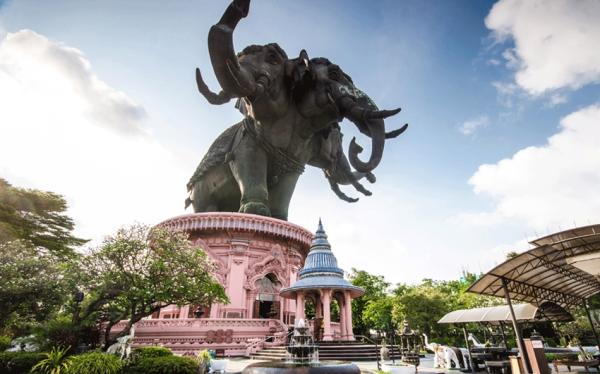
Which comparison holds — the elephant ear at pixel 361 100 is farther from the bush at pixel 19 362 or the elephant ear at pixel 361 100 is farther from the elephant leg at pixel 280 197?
the bush at pixel 19 362

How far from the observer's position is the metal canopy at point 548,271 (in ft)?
31.8

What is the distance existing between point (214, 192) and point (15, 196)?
1360 centimetres

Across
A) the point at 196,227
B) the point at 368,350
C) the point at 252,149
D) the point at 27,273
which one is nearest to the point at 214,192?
the point at 196,227

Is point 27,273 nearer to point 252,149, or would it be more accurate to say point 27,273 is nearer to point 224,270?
point 224,270

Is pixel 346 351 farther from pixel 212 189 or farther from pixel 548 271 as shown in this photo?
pixel 212 189

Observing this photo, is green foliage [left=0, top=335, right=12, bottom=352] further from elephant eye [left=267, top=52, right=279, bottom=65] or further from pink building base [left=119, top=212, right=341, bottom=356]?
elephant eye [left=267, top=52, right=279, bottom=65]

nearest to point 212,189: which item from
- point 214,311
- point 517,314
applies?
point 214,311

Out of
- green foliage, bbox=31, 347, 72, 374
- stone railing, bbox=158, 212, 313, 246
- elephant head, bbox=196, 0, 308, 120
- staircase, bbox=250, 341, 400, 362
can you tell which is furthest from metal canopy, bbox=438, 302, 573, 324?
green foliage, bbox=31, 347, 72, 374

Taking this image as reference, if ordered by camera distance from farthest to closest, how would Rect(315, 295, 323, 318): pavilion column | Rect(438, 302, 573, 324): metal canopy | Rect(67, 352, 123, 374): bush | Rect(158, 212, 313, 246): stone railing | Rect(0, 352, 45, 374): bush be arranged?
Rect(158, 212, 313, 246): stone railing
Rect(315, 295, 323, 318): pavilion column
Rect(438, 302, 573, 324): metal canopy
Rect(0, 352, 45, 374): bush
Rect(67, 352, 123, 374): bush

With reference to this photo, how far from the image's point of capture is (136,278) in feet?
40.8

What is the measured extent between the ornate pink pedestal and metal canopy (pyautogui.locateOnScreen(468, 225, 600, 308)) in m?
10.8

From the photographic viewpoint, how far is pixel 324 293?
55.2 ft

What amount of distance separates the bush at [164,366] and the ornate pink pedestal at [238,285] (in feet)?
18.8

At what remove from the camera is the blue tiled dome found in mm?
16547
